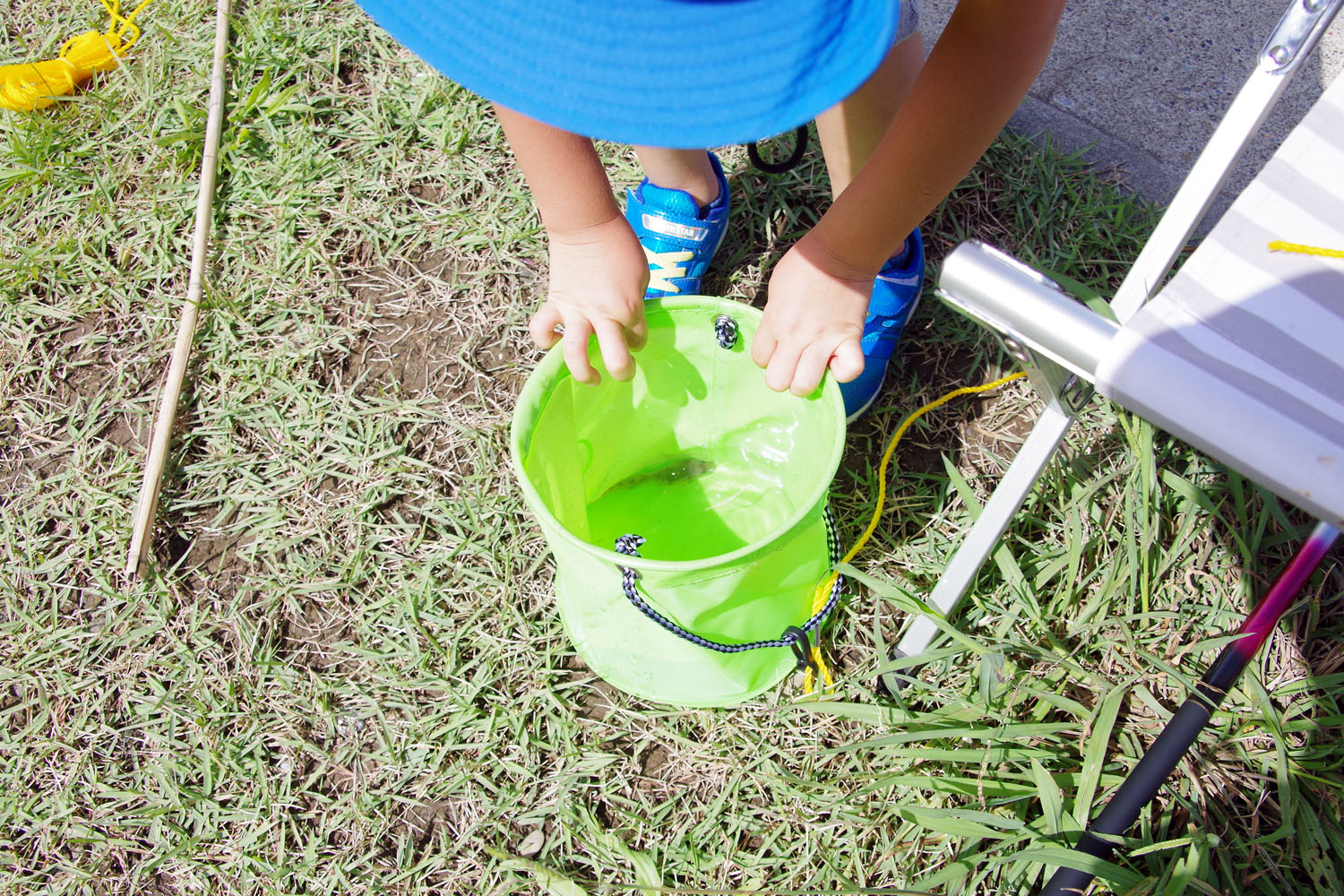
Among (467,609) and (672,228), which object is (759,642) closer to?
(467,609)

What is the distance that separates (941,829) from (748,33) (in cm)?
100

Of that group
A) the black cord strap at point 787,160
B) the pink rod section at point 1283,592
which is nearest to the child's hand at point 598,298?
the black cord strap at point 787,160

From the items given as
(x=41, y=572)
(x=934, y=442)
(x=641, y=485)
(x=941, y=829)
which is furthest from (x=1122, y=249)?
(x=41, y=572)

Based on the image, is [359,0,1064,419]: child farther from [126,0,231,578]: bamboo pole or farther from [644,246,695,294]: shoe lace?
[126,0,231,578]: bamboo pole

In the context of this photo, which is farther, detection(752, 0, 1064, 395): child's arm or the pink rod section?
the pink rod section

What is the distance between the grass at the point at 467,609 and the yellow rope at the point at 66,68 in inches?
9.2

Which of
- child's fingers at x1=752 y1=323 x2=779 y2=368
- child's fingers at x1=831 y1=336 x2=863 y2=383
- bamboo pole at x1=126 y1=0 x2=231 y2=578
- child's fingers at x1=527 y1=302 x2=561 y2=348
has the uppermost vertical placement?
child's fingers at x1=831 y1=336 x2=863 y2=383

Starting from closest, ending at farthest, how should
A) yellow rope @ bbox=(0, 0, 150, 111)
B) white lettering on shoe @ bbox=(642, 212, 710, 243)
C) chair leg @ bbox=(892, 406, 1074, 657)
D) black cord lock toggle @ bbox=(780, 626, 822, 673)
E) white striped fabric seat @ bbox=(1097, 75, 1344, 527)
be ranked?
white striped fabric seat @ bbox=(1097, 75, 1344, 527) < chair leg @ bbox=(892, 406, 1074, 657) < black cord lock toggle @ bbox=(780, 626, 822, 673) < white lettering on shoe @ bbox=(642, 212, 710, 243) < yellow rope @ bbox=(0, 0, 150, 111)

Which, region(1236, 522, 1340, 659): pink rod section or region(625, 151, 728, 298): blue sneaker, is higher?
region(1236, 522, 1340, 659): pink rod section

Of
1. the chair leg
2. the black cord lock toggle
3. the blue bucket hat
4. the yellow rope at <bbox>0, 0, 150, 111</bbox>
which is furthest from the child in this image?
the yellow rope at <bbox>0, 0, 150, 111</bbox>

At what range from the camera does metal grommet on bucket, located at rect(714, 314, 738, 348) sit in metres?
1.24

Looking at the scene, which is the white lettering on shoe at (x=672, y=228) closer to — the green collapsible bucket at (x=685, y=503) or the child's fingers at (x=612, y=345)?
the green collapsible bucket at (x=685, y=503)

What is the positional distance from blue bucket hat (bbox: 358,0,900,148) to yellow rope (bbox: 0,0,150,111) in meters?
1.95

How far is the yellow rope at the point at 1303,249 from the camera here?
2.59 ft
